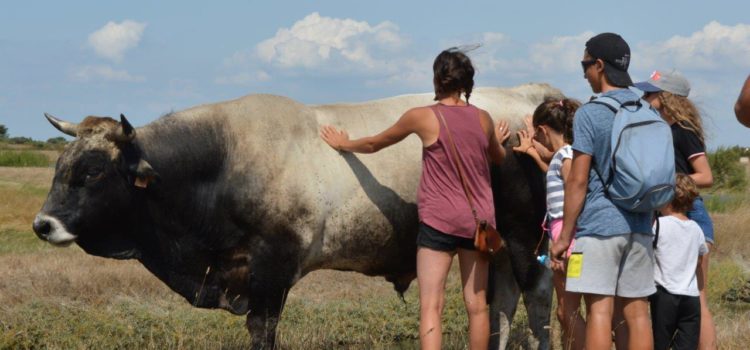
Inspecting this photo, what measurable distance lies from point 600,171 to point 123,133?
380 centimetres

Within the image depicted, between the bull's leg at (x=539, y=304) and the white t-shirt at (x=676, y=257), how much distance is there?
1828 mm

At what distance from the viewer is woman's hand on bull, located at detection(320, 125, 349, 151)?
7671 mm

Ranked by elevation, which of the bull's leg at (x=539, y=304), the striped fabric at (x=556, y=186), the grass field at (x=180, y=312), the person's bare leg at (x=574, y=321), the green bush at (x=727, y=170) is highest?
the striped fabric at (x=556, y=186)

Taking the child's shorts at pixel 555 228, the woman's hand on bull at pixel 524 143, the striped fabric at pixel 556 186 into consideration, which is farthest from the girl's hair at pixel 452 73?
the woman's hand on bull at pixel 524 143

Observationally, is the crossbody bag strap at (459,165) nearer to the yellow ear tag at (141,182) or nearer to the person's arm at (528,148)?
the person's arm at (528,148)

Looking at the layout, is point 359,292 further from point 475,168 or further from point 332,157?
point 475,168

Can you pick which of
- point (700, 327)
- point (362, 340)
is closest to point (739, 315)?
point (362, 340)

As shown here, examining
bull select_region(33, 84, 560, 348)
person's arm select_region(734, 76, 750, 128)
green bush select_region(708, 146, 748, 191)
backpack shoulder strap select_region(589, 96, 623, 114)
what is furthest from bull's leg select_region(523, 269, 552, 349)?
green bush select_region(708, 146, 748, 191)

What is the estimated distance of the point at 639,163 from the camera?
5352 millimetres

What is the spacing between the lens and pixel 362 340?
10219mm

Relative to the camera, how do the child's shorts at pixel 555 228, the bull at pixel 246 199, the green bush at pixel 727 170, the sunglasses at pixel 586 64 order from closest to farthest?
the sunglasses at pixel 586 64, the child's shorts at pixel 555 228, the bull at pixel 246 199, the green bush at pixel 727 170

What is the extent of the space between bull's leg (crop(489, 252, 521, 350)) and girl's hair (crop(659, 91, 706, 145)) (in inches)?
98.4

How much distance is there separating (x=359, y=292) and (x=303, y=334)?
4427 millimetres

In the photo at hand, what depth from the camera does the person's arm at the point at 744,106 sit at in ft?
12.6
